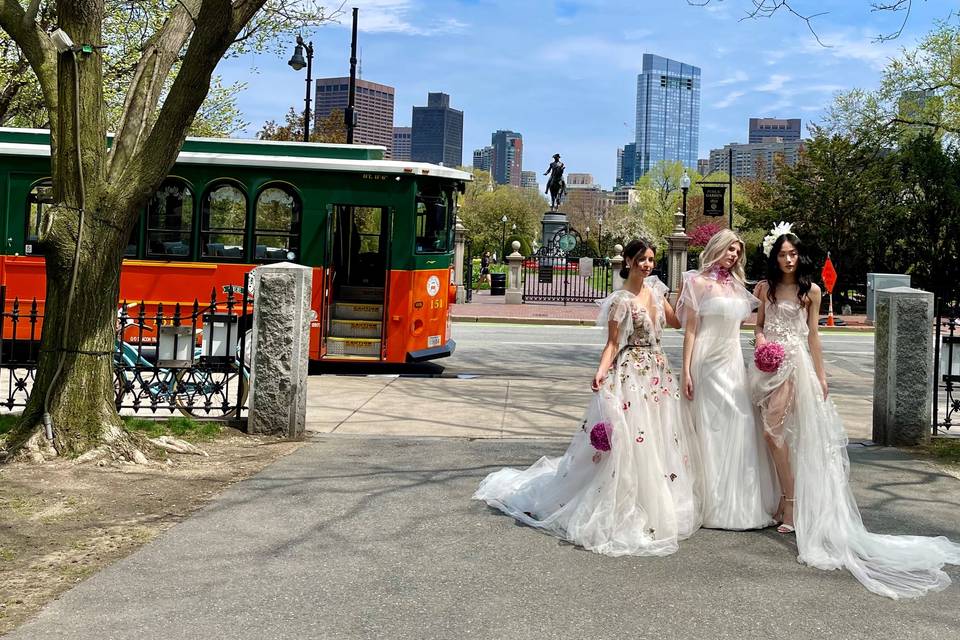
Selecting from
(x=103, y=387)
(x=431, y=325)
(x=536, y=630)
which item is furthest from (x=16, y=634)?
(x=431, y=325)

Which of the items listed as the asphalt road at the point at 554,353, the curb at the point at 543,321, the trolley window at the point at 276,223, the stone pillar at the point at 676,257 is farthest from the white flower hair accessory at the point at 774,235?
the stone pillar at the point at 676,257

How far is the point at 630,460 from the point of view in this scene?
19.2 ft

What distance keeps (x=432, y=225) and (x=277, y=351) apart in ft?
19.6

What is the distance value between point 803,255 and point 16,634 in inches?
194

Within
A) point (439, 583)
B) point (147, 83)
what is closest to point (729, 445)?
point (439, 583)

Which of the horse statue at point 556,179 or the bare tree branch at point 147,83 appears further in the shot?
the horse statue at point 556,179

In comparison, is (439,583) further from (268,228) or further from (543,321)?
(543,321)

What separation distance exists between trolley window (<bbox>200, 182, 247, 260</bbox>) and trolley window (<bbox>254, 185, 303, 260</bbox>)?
24 cm

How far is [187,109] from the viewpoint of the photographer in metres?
7.58

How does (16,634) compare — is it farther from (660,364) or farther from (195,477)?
(660,364)

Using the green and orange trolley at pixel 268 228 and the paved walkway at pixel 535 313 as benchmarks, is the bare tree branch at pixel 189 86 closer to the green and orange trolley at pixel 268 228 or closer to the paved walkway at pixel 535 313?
the green and orange trolley at pixel 268 228

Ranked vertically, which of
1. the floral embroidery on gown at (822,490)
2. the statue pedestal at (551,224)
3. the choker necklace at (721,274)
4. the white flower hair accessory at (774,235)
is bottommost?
the floral embroidery on gown at (822,490)

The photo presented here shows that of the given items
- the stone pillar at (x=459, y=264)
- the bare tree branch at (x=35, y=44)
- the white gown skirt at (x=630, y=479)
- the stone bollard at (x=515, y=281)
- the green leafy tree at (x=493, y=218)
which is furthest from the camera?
the green leafy tree at (x=493, y=218)

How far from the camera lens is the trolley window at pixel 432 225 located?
A: 1432 cm
